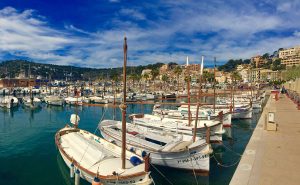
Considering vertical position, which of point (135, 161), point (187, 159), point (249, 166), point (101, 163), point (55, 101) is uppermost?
point (55, 101)

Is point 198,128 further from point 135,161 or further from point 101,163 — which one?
point 101,163

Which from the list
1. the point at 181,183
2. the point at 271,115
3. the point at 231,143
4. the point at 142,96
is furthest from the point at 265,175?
the point at 142,96

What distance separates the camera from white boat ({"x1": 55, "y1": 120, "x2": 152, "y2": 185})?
14.1m

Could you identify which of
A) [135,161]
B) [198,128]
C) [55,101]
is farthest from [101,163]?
[55,101]

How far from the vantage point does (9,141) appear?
31.0m

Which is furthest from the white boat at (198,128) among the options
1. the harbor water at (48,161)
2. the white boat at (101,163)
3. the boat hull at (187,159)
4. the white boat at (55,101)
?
the white boat at (55,101)

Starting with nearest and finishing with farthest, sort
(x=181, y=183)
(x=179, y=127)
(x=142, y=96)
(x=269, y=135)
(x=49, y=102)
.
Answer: (x=181, y=183) → (x=269, y=135) → (x=179, y=127) → (x=49, y=102) → (x=142, y=96)

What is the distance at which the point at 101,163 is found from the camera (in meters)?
16.0

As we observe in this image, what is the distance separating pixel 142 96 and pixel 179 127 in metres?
60.9

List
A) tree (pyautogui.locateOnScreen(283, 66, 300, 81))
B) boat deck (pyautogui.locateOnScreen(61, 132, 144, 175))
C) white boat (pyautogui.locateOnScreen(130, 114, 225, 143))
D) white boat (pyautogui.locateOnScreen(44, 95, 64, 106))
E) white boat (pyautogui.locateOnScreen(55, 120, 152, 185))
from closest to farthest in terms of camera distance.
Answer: white boat (pyautogui.locateOnScreen(55, 120, 152, 185)) < boat deck (pyautogui.locateOnScreen(61, 132, 144, 175)) < white boat (pyautogui.locateOnScreen(130, 114, 225, 143)) < white boat (pyautogui.locateOnScreen(44, 95, 64, 106)) < tree (pyautogui.locateOnScreen(283, 66, 300, 81))

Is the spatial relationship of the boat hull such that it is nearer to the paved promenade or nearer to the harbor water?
the harbor water

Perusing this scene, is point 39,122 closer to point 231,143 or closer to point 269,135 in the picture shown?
point 231,143

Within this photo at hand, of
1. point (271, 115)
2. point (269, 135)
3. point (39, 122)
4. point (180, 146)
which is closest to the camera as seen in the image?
point (180, 146)

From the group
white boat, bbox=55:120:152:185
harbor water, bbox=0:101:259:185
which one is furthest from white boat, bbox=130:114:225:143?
white boat, bbox=55:120:152:185
